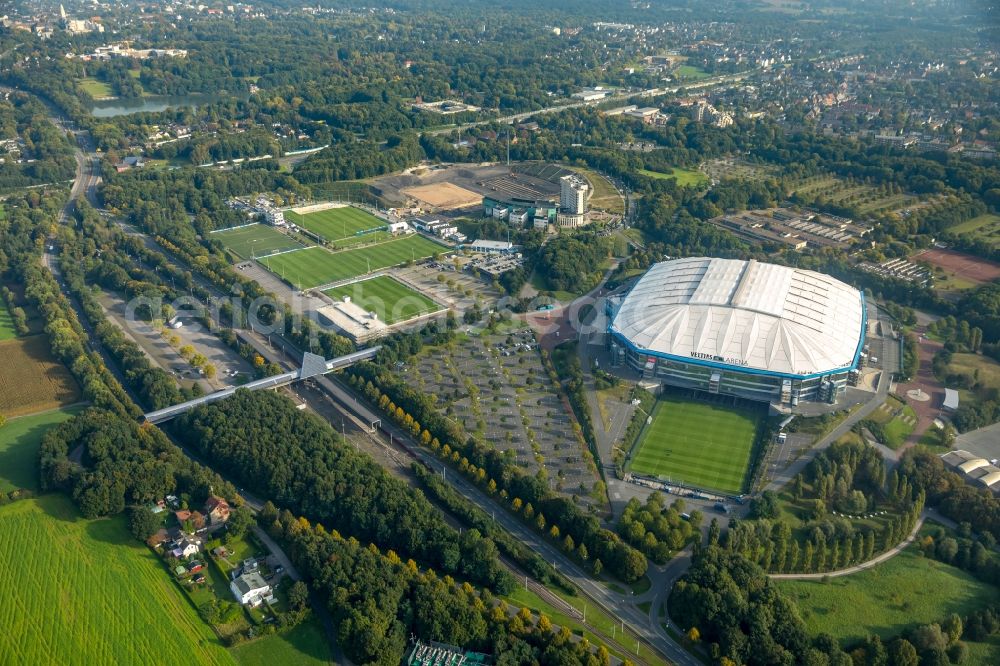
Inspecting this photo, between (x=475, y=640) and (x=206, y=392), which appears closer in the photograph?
(x=475, y=640)

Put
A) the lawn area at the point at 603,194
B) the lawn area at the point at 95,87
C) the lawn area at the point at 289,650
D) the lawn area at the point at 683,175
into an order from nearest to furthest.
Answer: the lawn area at the point at 289,650 < the lawn area at the point at 603,194 < the lawn area at the point at 683,175 < the lawn area at the point at 95,87

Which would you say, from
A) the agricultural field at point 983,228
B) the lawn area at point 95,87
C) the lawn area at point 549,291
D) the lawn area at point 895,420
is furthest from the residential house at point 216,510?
the lawn area at point 95,87

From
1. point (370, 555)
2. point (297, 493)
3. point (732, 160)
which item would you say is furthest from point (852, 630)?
point (732, 160)

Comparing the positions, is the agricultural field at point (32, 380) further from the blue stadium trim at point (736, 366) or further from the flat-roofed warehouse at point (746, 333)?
the flat-roofed warehouse at point (746, 333)

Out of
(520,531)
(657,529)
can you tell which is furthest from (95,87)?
(657,529)

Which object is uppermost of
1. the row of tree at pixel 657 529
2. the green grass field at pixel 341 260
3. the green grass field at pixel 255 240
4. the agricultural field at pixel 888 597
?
the agricultural field at pixel 888 597

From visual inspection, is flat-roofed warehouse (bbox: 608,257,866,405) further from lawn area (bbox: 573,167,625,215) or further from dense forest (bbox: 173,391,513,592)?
lawn area (bbox: 573,167,625,215)

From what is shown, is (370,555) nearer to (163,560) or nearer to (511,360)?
(163,560)

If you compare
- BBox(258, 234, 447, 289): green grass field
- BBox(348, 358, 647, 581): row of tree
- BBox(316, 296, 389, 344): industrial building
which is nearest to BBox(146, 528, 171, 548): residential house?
BBox(348, 358, 647, 581): row of tree
